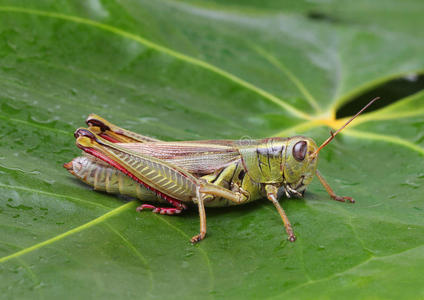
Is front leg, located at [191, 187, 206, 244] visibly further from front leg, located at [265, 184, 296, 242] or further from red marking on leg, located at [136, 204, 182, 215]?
front leg, located at [265, 184, 296, 242]

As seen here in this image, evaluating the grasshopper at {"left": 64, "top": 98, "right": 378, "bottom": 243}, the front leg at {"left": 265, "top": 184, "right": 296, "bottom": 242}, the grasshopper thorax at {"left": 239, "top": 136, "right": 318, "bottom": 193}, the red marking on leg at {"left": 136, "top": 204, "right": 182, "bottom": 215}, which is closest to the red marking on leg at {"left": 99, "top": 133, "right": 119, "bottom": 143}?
the grasshopper at {"left": 64, "top": 98, "right": 378, "bottom": 243}

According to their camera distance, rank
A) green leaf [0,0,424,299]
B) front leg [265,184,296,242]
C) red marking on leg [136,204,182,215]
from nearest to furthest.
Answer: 1. green leaf [0,0,424,299]
2. front leg [265,184,296,242]
3. red marking on leg [136,204,182,215]

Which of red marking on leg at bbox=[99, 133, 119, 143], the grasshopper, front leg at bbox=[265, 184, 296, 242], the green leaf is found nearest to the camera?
the green leaf

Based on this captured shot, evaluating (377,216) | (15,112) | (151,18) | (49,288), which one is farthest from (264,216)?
(151,18)

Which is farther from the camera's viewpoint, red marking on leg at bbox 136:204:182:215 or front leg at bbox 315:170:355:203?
front leg at bbox 315:170:355:203

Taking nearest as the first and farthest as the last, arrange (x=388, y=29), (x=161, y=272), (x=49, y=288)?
(x=49, y=288) < (x=161, y=272) < (x=388, y=29)

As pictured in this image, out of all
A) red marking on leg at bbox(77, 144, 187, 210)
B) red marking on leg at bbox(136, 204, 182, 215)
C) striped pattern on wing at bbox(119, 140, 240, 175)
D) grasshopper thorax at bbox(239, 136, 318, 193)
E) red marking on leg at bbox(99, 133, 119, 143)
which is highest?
grasshopper thorax at bbox(239, 136, 318, 193)

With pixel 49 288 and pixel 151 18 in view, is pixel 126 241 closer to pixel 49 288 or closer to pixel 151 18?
pixel 49 288

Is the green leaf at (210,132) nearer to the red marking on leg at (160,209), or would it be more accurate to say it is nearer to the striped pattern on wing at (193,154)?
the red marking on leg at (160,209)
